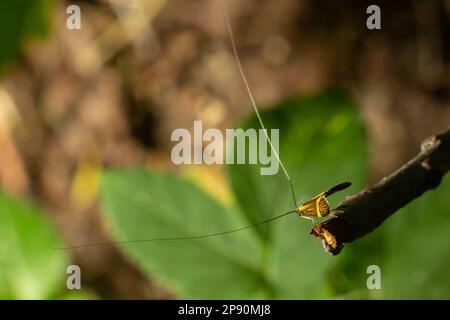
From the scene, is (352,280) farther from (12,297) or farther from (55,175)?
(55,175)

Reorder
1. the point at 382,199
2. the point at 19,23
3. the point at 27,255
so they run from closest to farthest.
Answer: the point at 382,199 < the point at 27,255 < the point at 19,23

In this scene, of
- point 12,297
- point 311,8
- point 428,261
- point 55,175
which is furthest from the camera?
point 55,175

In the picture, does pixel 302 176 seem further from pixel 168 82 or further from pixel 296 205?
pixel 168 82

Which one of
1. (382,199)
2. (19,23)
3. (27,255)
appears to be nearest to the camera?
(382,199)

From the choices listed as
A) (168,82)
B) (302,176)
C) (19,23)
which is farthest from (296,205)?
(19,23)

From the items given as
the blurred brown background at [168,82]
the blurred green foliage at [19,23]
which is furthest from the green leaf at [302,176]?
the blurred green foliage at [19,23]

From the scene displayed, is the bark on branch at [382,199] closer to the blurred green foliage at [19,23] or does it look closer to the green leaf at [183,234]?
the green leaf at [183,234]
